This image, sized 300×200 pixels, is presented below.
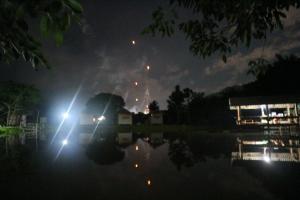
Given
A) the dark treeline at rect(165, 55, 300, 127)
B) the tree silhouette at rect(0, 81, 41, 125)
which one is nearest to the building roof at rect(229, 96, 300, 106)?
the dark treeline at rect(165, 55, 300, 127)

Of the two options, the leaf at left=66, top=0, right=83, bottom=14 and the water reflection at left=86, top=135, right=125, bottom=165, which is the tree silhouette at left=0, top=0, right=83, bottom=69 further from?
the water reflection at left=86, top=135, right=125, bottom=165

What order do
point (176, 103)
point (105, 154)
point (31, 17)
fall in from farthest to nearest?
point (176, 103) < point (105, 154) < point (31, 17)

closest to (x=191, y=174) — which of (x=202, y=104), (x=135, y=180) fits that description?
(x=135, y=180)

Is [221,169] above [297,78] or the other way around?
the other way around

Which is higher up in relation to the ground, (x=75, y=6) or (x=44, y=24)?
(x=75, y=6)

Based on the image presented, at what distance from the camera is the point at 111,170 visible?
746 centimetres

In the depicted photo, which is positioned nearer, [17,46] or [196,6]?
[17,46]

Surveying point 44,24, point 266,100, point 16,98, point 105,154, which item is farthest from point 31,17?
point 16,98

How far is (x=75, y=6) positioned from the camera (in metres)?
1.42

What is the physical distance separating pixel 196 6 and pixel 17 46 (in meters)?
2.06

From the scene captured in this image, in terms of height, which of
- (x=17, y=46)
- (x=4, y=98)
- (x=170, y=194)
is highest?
(x=4, y=98)

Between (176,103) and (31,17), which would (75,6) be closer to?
(31,17)

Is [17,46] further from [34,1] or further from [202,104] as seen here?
[202,104]

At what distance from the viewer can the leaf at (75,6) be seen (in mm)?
1403
